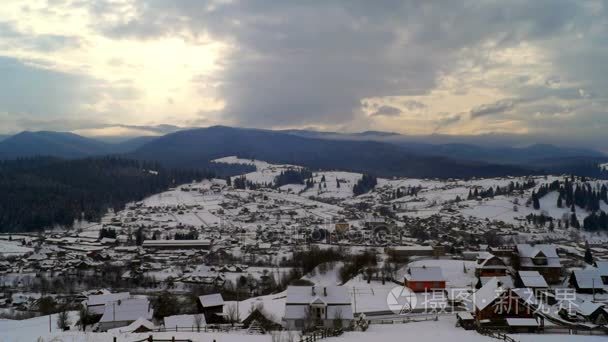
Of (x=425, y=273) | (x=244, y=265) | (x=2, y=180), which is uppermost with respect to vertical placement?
(x=2, y=180)

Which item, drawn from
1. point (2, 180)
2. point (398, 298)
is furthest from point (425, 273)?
point (2, 180)

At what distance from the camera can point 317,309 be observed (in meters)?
22.6

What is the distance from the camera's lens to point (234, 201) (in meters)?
118

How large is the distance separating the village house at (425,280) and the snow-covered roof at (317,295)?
9.86m

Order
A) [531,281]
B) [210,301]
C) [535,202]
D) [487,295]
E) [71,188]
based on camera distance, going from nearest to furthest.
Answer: [487,295] < [210,301] < [531,281] < [535,202] < [71,188]

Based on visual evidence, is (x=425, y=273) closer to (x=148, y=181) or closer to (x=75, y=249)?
(x=75, y=249)

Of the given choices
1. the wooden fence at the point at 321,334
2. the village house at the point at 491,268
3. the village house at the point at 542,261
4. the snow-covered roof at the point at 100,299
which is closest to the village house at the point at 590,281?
the village house at the point at 542,261

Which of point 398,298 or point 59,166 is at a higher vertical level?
point 59,166

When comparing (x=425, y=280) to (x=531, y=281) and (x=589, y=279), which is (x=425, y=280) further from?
(x=589, y=279)

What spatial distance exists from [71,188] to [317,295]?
108727mm

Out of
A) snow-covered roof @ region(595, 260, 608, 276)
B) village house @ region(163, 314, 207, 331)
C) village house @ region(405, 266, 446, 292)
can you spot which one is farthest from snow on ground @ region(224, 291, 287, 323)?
snow-covered roof @ region(595, 260, 608, 276)

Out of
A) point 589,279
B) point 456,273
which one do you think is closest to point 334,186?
point 456,273

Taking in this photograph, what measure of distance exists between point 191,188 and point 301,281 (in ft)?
331

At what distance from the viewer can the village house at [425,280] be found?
103 ft
